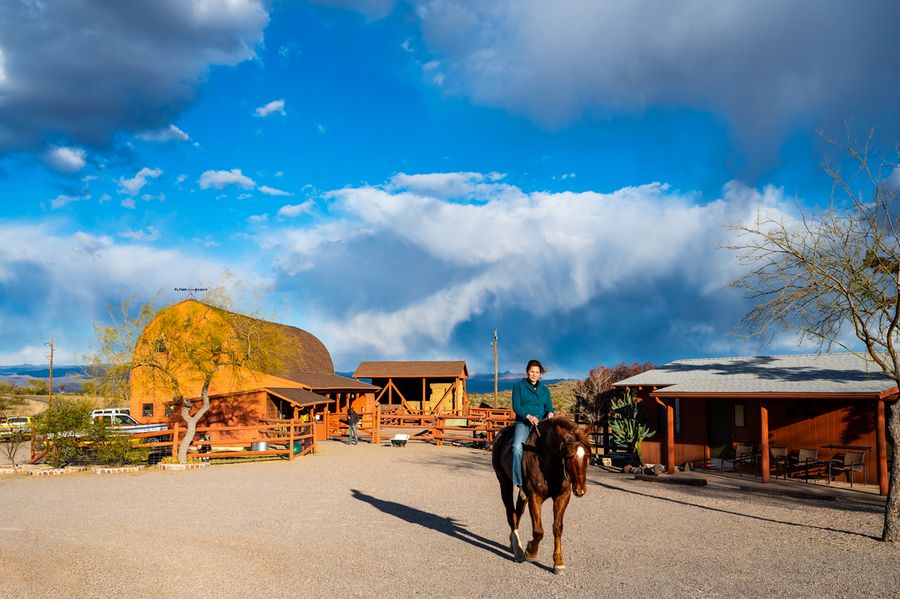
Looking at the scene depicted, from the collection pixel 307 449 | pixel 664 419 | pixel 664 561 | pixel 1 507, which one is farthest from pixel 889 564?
pixel 307 449

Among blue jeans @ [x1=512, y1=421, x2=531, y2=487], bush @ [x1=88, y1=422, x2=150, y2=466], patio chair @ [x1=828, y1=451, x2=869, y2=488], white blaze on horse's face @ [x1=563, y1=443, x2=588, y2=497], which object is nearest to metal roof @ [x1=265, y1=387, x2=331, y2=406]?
bush @ [x1=88, y1=422, x2=150, y2=466]

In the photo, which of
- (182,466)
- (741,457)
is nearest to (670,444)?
(741,457)

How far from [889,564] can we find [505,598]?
571 centimetres

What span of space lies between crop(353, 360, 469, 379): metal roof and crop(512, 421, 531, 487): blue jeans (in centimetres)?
3516

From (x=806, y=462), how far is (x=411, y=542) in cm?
1200

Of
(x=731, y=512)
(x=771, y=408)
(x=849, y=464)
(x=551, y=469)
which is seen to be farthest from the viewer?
(x=771, y=408)

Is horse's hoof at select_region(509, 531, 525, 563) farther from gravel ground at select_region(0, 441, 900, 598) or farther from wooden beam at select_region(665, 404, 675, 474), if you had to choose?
wooden beam at select_region(665, 404, 675, 474)

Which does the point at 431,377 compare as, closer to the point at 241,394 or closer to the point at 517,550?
the point at 241,394

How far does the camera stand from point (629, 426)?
20.9m

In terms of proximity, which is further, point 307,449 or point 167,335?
point 307,449

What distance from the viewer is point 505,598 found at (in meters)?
7.30

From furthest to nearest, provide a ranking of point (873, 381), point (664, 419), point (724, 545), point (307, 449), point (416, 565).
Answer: point (307, 449) < point (664, 419) < point (873, 381) < point (724, 545) < point (416, 565)

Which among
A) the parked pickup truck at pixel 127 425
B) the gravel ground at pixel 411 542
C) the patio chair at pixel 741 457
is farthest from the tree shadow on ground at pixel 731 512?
the parked pickup truck at pixel 127 425

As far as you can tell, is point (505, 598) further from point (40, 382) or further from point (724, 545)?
point (40, 382)
